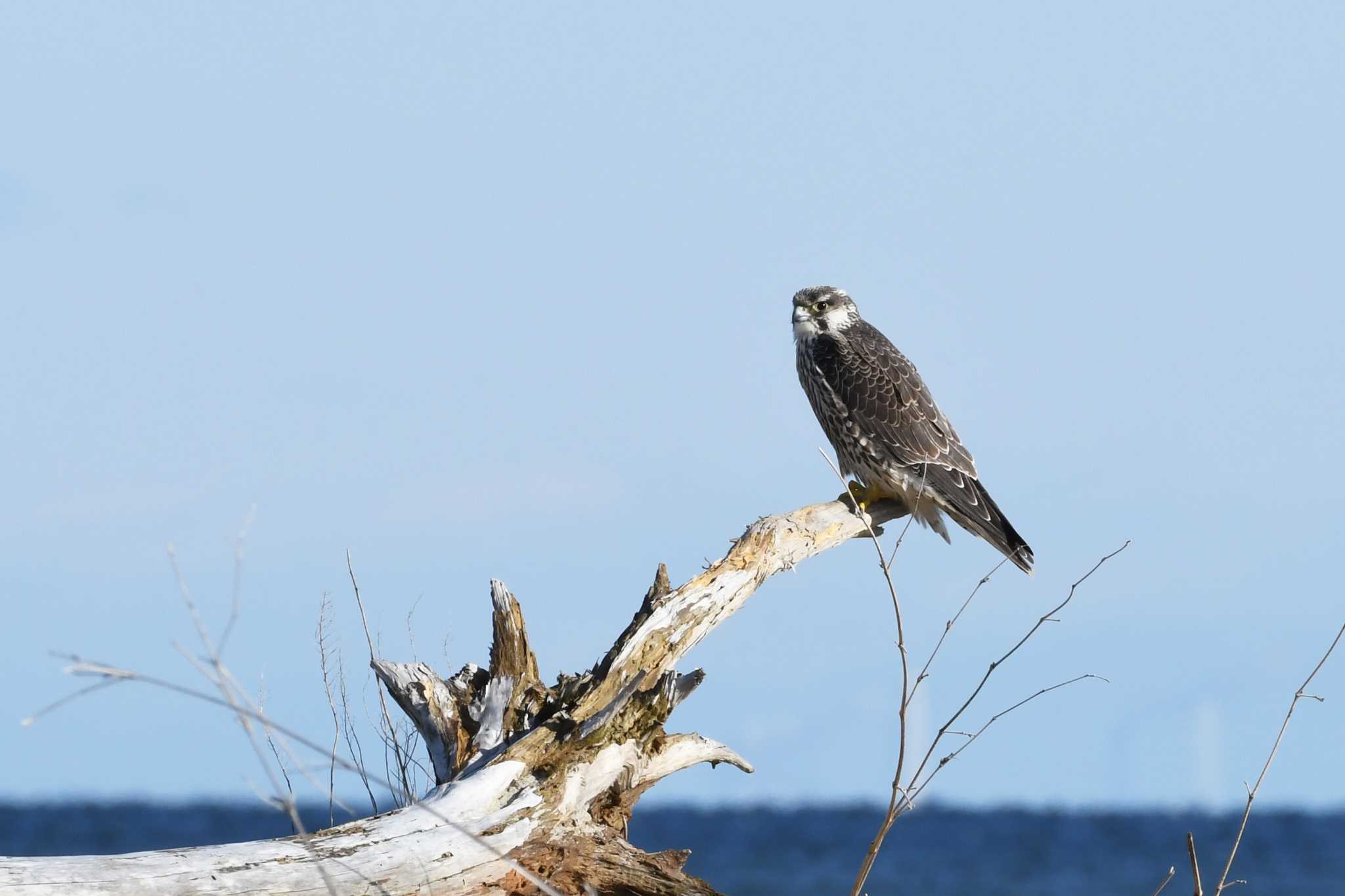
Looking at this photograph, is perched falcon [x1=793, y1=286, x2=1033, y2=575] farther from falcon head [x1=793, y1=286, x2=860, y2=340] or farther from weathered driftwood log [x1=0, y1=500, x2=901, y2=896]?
weathered driftwood log [x1=0, y1=500, x2=901, y2=896]

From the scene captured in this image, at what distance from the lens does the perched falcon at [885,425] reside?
5355 mm

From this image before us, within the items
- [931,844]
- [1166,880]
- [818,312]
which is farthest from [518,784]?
[931,844]

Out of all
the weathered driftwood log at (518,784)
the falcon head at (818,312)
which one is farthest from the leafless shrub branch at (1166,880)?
the falcon head at (818,312)

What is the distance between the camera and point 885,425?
5500 millimetres

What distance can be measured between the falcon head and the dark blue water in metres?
14.2

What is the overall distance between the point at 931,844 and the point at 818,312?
24.9 m

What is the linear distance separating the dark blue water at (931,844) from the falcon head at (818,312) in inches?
559

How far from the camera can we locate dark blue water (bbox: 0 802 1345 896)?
23031 millimetres

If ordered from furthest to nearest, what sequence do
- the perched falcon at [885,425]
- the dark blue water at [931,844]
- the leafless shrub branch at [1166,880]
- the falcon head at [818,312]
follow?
the dark blue water at [931,844]
the falcon head at [818,312]
the perched falcon at [885,425]
the leafless shrub branch at [1166,880]

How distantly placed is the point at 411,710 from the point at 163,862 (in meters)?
0.98

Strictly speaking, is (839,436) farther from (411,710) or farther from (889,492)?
(411,710)

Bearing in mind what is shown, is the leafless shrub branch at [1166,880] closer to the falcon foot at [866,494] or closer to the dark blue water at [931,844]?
the falcon foot at [866,494]

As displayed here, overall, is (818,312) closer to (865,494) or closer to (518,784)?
(865,494)

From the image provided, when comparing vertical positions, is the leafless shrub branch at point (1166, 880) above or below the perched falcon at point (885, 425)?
below
